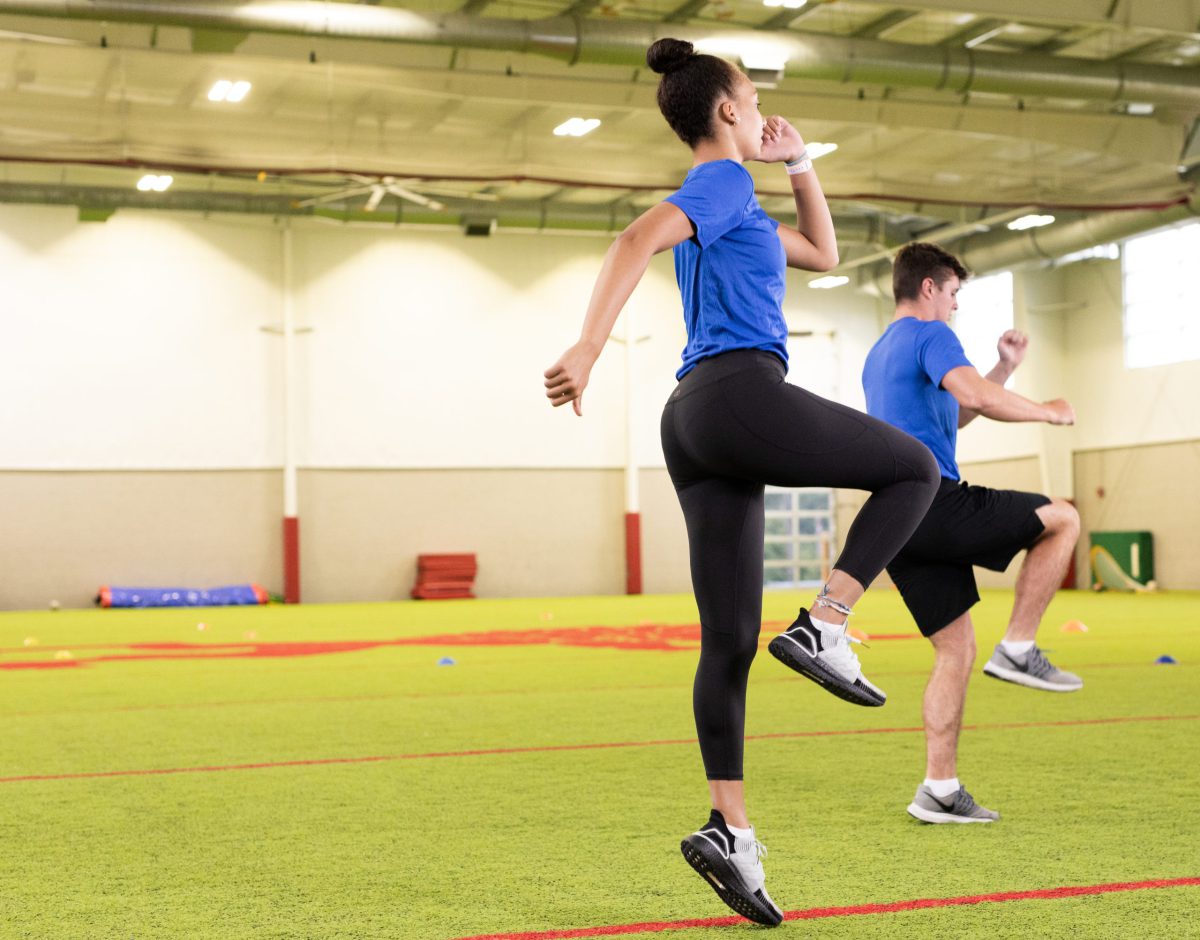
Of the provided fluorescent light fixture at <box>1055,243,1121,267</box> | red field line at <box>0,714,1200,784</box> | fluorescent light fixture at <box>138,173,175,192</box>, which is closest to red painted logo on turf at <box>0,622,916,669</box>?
red field line at <box>0,714,1200,784</box>

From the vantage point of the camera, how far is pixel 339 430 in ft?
86.2

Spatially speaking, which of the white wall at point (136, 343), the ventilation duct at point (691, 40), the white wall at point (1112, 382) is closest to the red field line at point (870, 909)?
the ventilation duct at point (691, 40)

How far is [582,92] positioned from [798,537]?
15438mm

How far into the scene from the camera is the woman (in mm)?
3238

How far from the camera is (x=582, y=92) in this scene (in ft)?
50.3

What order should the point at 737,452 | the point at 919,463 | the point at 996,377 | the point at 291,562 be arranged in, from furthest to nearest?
the point at 291,562, the point at 996,377, the point at 919,463, the point at 737,452

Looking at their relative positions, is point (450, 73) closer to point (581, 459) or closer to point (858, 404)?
point (581, 459)

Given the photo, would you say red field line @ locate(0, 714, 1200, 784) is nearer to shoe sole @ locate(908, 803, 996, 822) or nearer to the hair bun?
shoe sole @ locate(908, 803, 996, 822)

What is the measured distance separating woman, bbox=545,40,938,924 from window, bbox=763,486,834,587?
84.1ft

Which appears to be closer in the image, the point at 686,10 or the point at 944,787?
the point at 944,787

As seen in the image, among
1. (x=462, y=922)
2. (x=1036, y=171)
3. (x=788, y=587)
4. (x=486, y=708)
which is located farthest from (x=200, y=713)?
(x=788, y=587)

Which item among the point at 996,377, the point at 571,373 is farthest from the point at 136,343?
the point at 571,373

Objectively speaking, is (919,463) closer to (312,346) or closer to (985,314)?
(312,346)

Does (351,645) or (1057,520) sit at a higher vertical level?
(1057,520)
